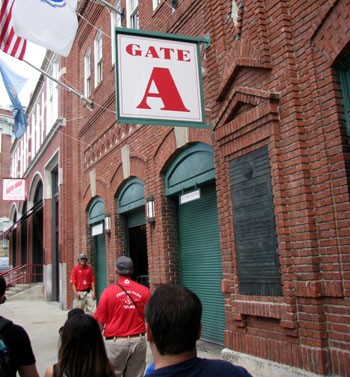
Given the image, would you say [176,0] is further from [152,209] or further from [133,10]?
[152,209]

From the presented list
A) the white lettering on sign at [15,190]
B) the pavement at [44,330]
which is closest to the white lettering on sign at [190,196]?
the pavement at [44,330]

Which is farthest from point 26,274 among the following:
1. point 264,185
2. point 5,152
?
point 264,185

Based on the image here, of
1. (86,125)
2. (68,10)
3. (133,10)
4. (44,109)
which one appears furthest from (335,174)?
(44,109)

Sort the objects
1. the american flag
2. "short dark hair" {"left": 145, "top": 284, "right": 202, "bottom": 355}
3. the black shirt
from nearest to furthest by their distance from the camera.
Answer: "short dark hair" {"left": 145, "top": 284, "right": 202, "bottom": 355} < the black shirt < the american flag

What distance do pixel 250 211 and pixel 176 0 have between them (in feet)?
15.4

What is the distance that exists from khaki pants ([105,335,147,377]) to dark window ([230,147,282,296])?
5.45 ft

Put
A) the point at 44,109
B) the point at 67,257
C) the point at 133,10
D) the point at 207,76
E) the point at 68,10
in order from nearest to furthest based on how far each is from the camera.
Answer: the point at 207,76 → the point at 68,10 → the point at 133,10 → the point at 67,257 → the point at 44,109

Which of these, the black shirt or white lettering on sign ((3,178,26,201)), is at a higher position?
white lettering on sign ((3,178,26,201))

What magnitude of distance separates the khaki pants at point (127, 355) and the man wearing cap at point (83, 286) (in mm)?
5271

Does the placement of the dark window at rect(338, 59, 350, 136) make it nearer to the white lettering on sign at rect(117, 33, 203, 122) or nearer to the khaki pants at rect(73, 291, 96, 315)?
the white lettering on sign at rect(117, 33, 203, 122)

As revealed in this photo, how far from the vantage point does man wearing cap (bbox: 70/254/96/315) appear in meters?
9.71

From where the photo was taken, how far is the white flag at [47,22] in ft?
27.4

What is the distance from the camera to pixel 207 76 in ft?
22.6

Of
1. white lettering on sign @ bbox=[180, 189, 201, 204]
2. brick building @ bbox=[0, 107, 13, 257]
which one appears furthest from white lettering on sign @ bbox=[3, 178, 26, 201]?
white lettering on sign @ bbox=[180, 189, 201, 204]
